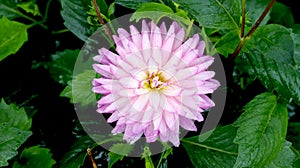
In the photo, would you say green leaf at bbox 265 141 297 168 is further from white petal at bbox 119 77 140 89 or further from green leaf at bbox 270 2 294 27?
green leaf at bbox 270 2 294 27

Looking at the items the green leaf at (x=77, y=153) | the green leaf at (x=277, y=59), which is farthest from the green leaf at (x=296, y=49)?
the green leaf at (x=77, y=153)

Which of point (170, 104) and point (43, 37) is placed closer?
point (170, 104)

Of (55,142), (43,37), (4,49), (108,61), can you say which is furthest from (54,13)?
(108,61)

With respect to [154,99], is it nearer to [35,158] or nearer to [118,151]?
[118,151]

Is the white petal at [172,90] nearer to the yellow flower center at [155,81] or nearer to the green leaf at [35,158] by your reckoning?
the yellow flower center at [155,81]

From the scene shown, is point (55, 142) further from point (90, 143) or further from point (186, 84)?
point (186, 84)

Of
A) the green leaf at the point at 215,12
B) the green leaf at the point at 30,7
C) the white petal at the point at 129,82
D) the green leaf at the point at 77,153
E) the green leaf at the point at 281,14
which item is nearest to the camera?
the white petal at the point at 129,82
